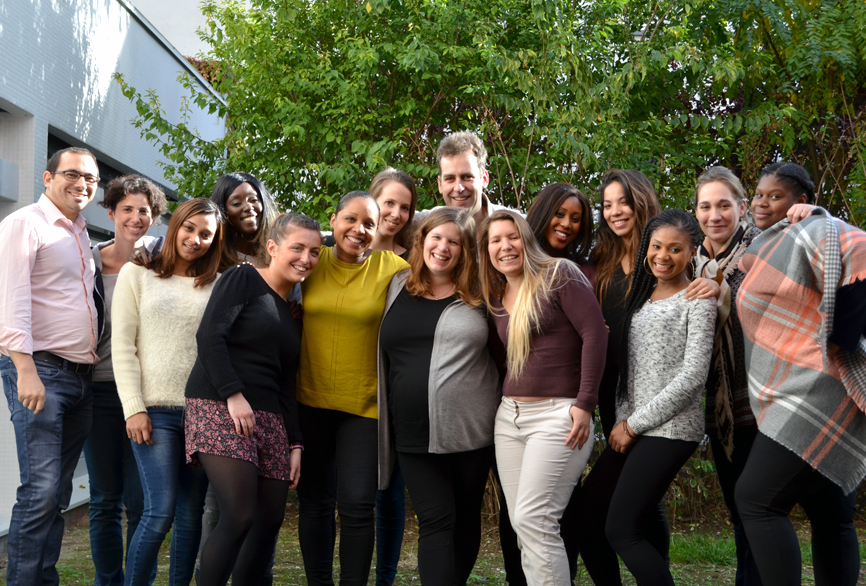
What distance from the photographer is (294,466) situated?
131 inches

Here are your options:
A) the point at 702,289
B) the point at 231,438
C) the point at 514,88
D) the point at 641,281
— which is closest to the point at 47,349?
the point at 231,438

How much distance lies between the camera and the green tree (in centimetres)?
604

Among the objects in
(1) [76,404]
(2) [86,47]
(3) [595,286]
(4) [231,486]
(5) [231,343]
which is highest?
(2) [86,47]

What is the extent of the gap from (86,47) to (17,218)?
12.6 feet

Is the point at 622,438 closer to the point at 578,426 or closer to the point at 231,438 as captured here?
the point at 578,426

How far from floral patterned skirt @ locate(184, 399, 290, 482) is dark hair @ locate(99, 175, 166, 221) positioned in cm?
121

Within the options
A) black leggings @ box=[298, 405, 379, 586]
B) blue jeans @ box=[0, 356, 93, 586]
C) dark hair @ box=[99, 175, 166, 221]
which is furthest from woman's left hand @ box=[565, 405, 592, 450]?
dark hair @ box=[99, 175, 166, 221]

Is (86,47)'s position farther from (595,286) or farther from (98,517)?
(595,286)

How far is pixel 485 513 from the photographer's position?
5859mm

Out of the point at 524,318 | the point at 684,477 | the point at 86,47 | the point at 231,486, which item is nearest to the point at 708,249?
the point at 524,318

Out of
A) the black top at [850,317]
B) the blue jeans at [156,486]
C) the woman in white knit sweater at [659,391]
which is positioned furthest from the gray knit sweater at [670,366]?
the blue jeans at [156,486]

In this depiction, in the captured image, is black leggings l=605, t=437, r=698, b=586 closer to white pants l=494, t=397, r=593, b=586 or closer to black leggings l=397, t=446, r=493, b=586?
white pants l=494, t=397, r=593, b=586

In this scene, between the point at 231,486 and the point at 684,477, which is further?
the point at 684,477

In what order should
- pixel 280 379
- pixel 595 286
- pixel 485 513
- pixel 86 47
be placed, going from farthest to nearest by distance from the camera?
pixel 86 47 < pixel 485 513 < pixel 595 286 < pixel 280 379
